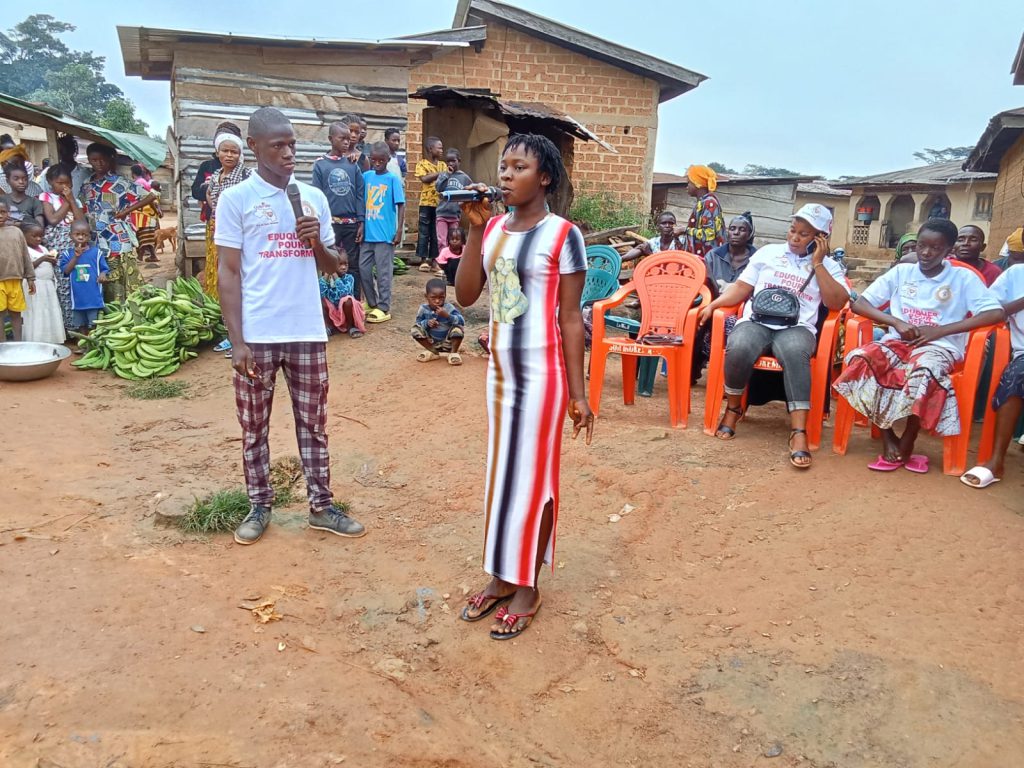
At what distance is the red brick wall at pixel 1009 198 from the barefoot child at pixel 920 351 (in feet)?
22.2

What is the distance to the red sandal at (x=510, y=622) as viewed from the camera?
2.92 metres

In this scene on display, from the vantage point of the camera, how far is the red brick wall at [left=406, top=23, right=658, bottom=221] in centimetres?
1284

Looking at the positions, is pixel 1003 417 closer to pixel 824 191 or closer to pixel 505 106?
pixel 505 106

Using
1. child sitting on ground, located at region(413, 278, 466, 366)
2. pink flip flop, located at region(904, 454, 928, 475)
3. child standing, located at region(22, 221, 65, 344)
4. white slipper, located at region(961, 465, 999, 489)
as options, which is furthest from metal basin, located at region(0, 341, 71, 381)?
white slipper, located at region(961, 465, 999, 489)

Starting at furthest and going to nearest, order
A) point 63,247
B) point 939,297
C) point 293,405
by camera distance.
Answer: point 63,247
point 939,297
point 293,405

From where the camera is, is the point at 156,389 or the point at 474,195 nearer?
the point at 474,195

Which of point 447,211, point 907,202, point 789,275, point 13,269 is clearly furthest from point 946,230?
point 907,202

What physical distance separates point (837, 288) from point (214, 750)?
3991mm

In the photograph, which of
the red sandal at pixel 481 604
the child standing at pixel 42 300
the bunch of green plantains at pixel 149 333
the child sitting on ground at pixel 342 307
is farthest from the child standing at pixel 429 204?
the red sandal at pixel 481 604

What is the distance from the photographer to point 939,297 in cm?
447

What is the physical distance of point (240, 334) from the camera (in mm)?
3305

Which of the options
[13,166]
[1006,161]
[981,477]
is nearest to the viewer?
[981,477]

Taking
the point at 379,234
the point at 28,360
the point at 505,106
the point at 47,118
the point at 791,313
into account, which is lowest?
the point at 28,360

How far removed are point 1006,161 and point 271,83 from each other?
34.2ft
